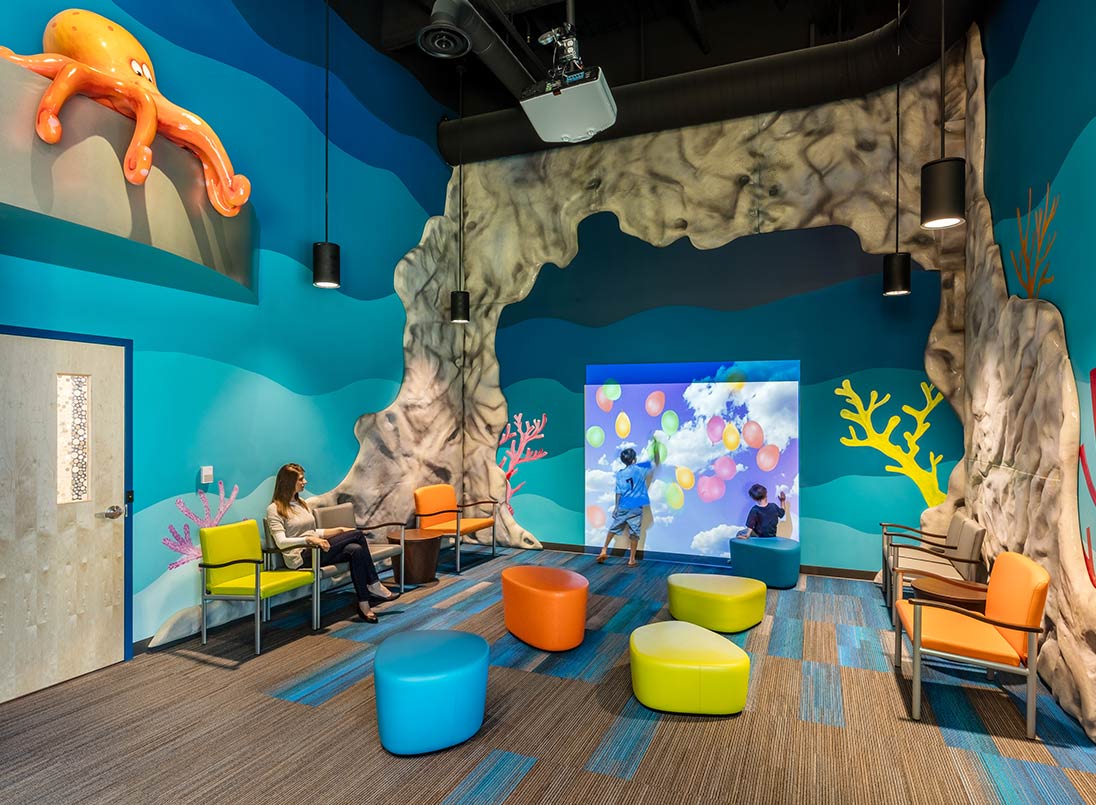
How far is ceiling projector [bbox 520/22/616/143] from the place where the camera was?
4.36m

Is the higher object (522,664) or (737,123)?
(737,123)

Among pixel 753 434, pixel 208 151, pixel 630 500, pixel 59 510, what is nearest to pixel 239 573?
pixel 59 510

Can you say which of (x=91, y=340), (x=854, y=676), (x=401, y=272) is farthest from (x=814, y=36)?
(x=91, y=340)

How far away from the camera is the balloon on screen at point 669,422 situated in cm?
684

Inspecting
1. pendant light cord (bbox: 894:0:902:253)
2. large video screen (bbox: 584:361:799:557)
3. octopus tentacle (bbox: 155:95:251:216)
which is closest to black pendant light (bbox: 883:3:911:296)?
pendant light cord (bbox: 894:0:902:253)

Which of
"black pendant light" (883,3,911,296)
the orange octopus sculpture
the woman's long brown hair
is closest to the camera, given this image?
the orange octopus sculpture

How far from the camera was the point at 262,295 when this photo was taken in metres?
5.16

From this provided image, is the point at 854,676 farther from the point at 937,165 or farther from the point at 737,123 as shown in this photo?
the point at 737,123

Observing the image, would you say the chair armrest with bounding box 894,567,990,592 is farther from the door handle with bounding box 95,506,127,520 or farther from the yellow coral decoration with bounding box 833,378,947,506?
the door handle with bounding box 95,506,127,520

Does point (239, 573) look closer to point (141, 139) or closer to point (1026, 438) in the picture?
point (141, 139)

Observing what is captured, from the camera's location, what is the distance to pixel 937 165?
362 centimetres

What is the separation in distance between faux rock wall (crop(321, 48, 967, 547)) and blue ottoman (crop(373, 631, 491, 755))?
3220 mm

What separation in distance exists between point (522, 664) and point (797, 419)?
3.94 meters

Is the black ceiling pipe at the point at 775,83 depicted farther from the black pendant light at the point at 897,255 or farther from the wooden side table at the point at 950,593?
the wooden side table at the point at 950,593
